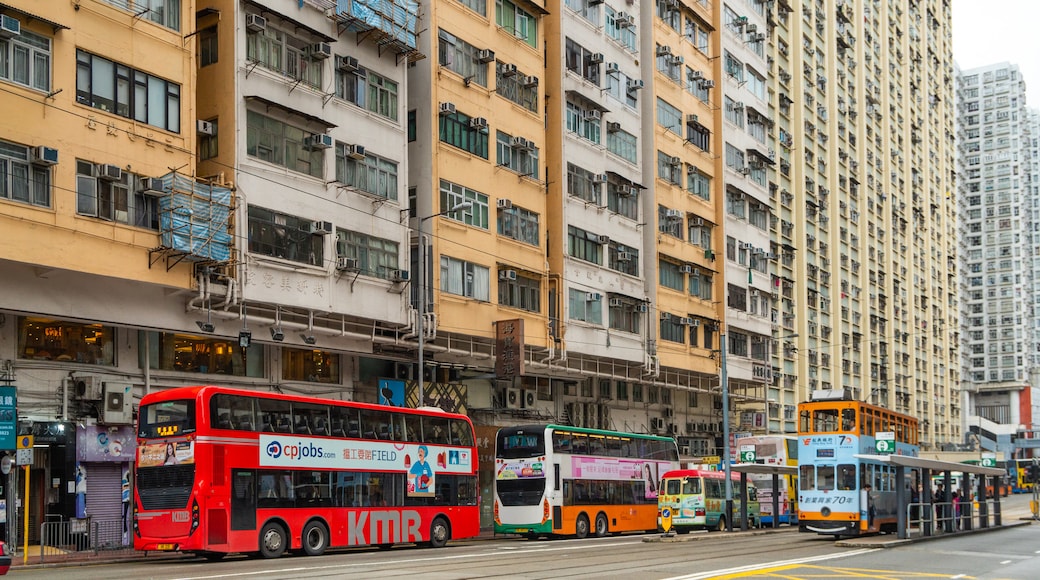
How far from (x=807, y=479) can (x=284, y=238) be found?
59.5ft

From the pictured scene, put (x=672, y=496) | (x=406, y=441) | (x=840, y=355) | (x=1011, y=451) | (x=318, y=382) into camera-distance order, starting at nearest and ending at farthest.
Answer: (x=406, y=441), (x=318, y=382), (x=672, y=496), (x=840, y=355), (x=1011, y=451)

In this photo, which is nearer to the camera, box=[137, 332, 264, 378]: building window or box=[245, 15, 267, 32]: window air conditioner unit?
box=[137, 332, 264, 378]: building window

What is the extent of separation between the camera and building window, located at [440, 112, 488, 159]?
3975 centimetres

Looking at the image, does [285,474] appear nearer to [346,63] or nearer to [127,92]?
[127,92]

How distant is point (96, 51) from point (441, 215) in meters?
13.6

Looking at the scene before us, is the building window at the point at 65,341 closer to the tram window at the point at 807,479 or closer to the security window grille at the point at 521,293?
the security window grille at the point at 521,293

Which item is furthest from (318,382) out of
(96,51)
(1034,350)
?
A: (1034,350)

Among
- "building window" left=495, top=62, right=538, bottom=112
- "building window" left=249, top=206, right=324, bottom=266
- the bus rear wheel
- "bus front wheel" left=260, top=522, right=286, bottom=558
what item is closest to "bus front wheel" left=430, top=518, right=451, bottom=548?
the bus rear wheel

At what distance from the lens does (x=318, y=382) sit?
35.7 m

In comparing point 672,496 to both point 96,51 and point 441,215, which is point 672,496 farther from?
point 96,51

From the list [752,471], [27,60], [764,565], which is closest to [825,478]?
[752,471]

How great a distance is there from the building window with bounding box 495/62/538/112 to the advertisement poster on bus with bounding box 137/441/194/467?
21698 millimetres

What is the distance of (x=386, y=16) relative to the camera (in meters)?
35.9

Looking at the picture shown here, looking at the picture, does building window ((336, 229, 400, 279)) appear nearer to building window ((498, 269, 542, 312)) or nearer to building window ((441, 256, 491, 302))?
building window ((441, 256, 491, 302))
